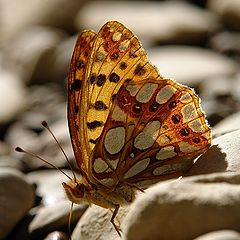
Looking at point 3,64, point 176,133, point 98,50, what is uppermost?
point 98,50

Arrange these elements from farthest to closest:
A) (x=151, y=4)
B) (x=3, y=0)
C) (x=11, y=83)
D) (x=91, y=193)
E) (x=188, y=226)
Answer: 1. (x=3, y=0)
2. (x=151, y=4)
3. (x=11, y=83)
4. (x=91, y=193)
5. (x=188, y=226)

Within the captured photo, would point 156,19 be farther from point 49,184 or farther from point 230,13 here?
point 49,184

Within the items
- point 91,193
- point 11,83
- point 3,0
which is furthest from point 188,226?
point 3,0

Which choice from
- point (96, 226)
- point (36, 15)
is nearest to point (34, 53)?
point (36, 15)

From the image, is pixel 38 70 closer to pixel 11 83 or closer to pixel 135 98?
pixel 11 83

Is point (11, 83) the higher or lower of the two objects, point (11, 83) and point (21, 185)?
the lower

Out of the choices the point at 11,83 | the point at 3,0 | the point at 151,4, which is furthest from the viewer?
the point at 3,0

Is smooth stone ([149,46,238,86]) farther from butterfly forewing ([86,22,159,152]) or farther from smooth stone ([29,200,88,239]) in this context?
butterfly forewing ([86,22,159,152])
